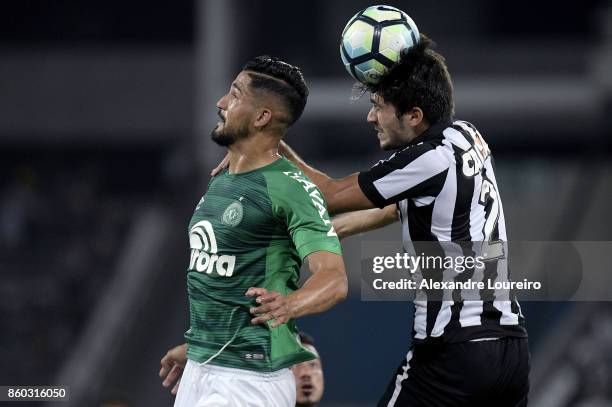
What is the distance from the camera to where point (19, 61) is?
2077 cm

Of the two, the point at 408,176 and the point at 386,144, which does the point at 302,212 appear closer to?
the point at 408,176

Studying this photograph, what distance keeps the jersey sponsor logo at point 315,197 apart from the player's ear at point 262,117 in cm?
28

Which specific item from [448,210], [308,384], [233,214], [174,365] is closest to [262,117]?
[233,214]

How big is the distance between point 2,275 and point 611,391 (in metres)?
9.69

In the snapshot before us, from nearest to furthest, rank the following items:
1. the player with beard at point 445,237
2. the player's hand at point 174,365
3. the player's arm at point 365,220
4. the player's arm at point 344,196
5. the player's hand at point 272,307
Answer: the player's hand at point 272,307
the player with beard at point 445,237
the player's arm at point 344,196
the player's hand at point 174,365
the player's arm at point 365,220

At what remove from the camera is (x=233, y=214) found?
5059mm

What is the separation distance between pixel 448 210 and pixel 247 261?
946 mm

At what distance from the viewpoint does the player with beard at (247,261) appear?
498 cm

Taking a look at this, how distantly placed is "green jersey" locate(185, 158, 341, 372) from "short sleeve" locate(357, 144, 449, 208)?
355mm

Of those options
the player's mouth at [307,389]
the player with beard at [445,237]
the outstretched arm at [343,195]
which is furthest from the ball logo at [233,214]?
the player's mouth at [307,389]

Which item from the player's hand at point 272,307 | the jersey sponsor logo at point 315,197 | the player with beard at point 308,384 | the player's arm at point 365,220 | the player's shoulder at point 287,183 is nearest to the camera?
the player's hand at point 272,307

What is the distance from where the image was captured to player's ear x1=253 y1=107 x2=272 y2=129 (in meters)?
5.21

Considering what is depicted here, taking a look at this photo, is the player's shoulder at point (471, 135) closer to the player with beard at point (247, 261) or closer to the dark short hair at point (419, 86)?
the dark short hair at point (419, 86)

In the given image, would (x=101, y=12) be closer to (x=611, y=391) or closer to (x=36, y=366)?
(x=36, y=366)
